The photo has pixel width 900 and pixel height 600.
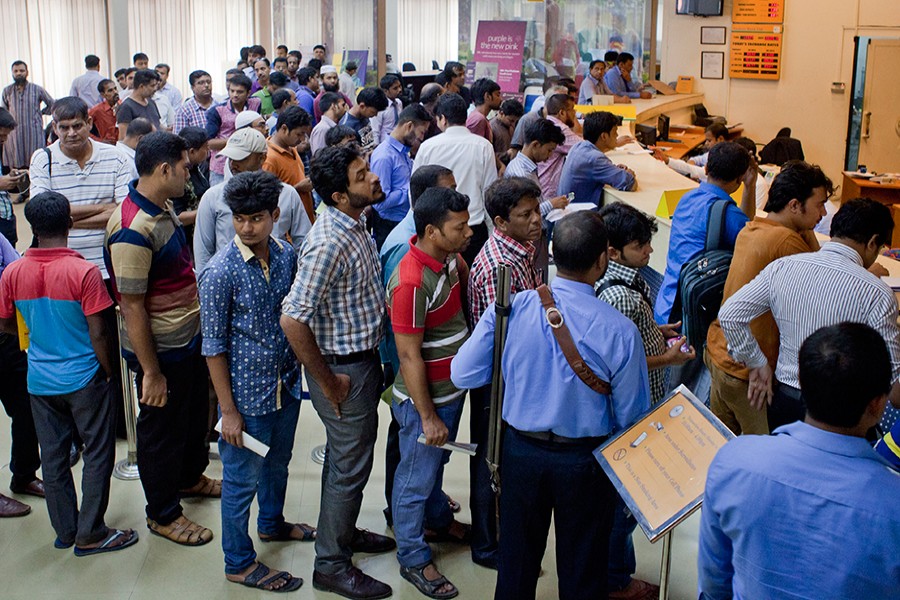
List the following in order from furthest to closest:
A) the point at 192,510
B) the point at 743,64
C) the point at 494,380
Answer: the point at 743,64
the point at 192,510
the point at 494,380

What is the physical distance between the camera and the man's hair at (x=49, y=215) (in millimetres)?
3342

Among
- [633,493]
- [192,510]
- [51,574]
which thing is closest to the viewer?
[633,493]

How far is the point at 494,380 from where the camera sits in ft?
8.58

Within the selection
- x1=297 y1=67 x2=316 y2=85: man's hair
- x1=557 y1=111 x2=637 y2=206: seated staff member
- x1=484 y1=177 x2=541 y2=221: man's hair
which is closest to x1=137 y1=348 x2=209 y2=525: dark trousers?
x1=484 y1=177 x2=541 y2=221: man's hair

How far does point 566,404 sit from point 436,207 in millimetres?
811

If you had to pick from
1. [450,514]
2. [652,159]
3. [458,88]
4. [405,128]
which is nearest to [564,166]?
[405,128]

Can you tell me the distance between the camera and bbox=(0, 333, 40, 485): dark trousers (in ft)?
12.3

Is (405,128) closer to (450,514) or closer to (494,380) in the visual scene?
(450,514)

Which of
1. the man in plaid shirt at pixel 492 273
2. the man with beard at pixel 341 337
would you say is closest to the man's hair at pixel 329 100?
the man in plaid shirt at pixel 492 273

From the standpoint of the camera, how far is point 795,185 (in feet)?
10.7

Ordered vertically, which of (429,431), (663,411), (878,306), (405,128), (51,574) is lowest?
(51,574)

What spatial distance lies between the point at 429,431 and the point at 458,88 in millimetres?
7849

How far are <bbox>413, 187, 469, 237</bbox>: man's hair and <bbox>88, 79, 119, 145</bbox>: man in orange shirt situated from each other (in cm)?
712

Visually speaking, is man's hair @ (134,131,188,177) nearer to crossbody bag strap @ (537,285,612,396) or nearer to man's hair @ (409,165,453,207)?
man's hair @ (409,165,453,207)
